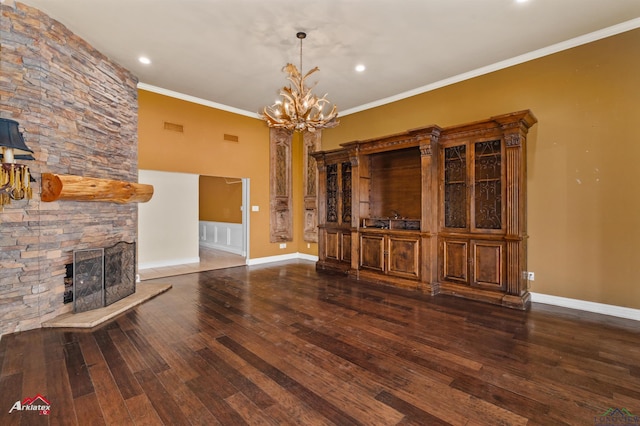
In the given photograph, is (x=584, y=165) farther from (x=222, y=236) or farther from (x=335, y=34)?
(x=222, y=236)

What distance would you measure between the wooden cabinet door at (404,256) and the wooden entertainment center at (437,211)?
2 centimetres

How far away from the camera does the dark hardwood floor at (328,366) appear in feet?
6.30

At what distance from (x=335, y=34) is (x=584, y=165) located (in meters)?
3.60

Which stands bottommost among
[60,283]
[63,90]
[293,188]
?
[60,283]

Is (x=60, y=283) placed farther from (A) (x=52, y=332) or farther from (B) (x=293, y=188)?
(B) (x=293, y=188)

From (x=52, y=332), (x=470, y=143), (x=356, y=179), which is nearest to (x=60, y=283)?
(x=52, y=332)

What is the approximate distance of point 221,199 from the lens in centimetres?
901

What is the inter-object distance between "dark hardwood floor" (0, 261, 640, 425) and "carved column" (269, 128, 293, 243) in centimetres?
337

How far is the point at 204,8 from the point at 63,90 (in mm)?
2024

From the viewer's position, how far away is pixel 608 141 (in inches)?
143

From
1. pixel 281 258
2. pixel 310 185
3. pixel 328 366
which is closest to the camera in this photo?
pixel 328 366

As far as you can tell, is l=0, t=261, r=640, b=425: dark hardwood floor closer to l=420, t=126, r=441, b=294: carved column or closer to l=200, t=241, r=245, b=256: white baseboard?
l=420, t=126, r=441, b=294: carved column

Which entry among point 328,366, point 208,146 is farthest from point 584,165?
point 208,146

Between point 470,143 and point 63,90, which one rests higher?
point 63,90
